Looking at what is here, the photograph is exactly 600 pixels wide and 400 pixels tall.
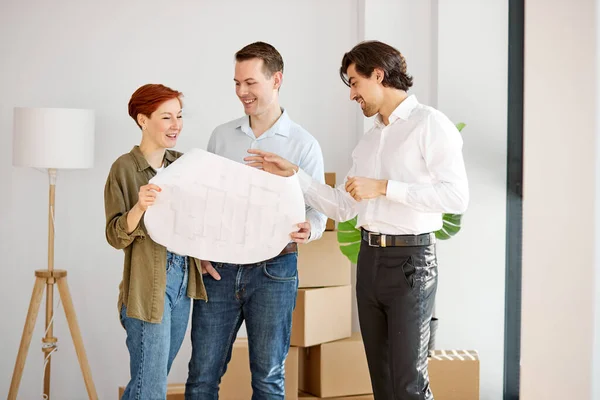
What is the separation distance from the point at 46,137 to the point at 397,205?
177cm

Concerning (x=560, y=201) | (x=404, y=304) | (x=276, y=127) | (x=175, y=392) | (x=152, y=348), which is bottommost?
(x=175, y=392)

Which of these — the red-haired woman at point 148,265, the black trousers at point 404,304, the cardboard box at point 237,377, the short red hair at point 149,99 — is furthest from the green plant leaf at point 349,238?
the short red hair at point 149,99

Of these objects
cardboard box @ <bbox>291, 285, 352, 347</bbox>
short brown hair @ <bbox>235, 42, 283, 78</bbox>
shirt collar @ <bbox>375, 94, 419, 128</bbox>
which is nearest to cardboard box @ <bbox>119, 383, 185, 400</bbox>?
cardboard box @ <bbox>291, 285, 352, 347</bbox>

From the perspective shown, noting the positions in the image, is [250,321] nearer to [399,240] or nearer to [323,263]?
[399,240]

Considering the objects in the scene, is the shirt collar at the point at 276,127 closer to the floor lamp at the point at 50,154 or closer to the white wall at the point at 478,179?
the floor lamp at the point at 50,154

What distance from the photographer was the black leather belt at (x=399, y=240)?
2287 mm

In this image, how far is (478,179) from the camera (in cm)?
398

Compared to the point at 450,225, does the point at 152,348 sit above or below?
below

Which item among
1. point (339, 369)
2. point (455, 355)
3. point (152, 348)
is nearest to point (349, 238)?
point (339, 369)

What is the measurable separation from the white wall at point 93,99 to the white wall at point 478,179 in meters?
0.93

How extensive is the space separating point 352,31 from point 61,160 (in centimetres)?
183

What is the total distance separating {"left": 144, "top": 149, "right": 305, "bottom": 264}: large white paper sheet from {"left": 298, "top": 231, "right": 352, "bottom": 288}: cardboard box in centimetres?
124

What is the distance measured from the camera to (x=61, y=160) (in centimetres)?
332

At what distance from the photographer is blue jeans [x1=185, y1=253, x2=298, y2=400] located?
7.96 ft
